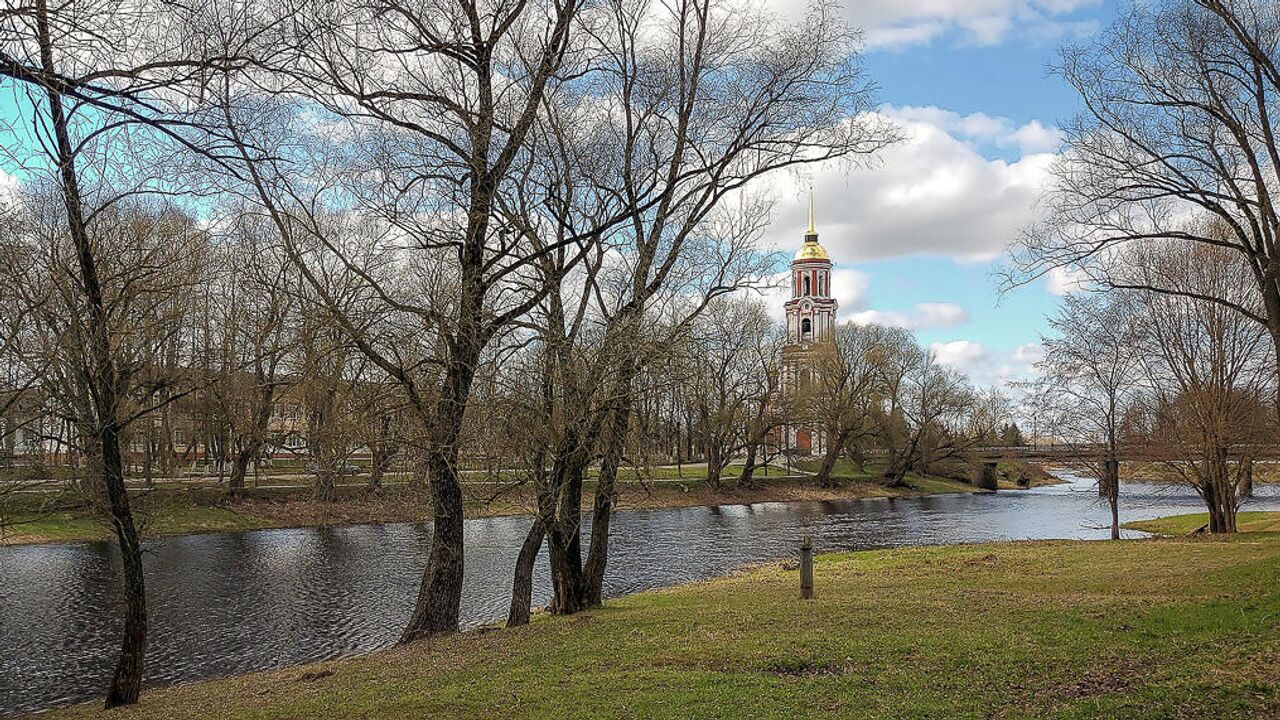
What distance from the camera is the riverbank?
48.2 ft

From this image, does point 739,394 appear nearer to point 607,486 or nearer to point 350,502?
point 350,502

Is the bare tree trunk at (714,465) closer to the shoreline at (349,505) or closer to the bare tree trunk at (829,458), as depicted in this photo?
the shoreline at (349,505)

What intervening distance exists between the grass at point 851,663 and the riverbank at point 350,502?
8.05 ft

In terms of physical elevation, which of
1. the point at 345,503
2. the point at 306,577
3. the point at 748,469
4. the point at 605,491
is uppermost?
the point at 605,491

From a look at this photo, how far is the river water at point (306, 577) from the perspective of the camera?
52.1ft

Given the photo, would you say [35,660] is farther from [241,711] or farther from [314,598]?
[241,711]

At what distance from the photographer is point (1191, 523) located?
33.6 metres

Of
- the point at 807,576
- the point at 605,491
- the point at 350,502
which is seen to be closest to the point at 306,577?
the point at 605,491

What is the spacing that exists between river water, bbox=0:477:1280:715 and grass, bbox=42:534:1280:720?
3175mm

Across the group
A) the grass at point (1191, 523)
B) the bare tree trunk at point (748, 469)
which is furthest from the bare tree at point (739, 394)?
the grass at point (1191, 523)

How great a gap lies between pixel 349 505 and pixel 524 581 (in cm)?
2693

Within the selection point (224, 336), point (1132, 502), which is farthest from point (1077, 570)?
point (1132, 502)

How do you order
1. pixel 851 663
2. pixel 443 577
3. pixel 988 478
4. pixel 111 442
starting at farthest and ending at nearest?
pixel 988 478
pixel 443 577
pixel 111 442
pixel 851 663

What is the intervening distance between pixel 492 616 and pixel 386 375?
21.4 feet
